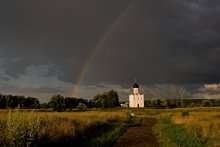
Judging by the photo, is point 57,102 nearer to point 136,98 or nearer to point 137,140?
point 136,98

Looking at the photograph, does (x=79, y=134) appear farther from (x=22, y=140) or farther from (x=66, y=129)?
(x=22, y=140)

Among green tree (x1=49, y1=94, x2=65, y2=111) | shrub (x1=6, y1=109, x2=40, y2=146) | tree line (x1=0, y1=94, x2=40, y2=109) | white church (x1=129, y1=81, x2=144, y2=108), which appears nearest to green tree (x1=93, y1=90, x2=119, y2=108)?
white church (x1=129, y1=81, x2=144, y2=108)

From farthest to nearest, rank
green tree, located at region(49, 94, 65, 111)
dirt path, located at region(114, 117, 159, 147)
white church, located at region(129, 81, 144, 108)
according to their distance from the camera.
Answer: white church, located at region(129, 81, 144, 108) < green tree, located at region(49, 94, 65, 111) < dirt path, located at region(114, 117, 159, 147)

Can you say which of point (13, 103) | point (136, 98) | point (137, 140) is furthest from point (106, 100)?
point (137, 140)

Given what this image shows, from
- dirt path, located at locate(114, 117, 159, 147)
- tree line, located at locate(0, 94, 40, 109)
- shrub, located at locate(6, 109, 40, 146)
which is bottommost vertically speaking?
dirt path, located at locate(114, 117, 159, 147)

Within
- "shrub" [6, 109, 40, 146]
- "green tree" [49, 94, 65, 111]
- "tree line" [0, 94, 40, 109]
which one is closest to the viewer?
"shrub" [6, 109, 40, 146]

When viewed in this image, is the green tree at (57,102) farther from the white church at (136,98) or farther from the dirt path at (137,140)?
the dirt path at (137,140)

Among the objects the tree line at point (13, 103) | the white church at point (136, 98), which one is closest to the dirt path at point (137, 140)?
the tree line at point (13, 103)

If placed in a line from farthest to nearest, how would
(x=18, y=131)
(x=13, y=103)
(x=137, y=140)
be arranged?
(x=13, y=103) → (x=137, y=140) → (x=18, y=131)

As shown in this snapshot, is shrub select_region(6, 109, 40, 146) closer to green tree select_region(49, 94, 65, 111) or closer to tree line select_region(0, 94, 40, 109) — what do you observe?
tree line select_region(0, 94, 40, 109)

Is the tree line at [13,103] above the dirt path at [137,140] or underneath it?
above

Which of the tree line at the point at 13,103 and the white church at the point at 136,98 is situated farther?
the white church at the point at 136,98

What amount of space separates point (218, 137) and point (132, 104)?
149005 mm

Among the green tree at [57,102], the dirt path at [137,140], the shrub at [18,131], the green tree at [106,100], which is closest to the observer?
the shrub at [18,131]
